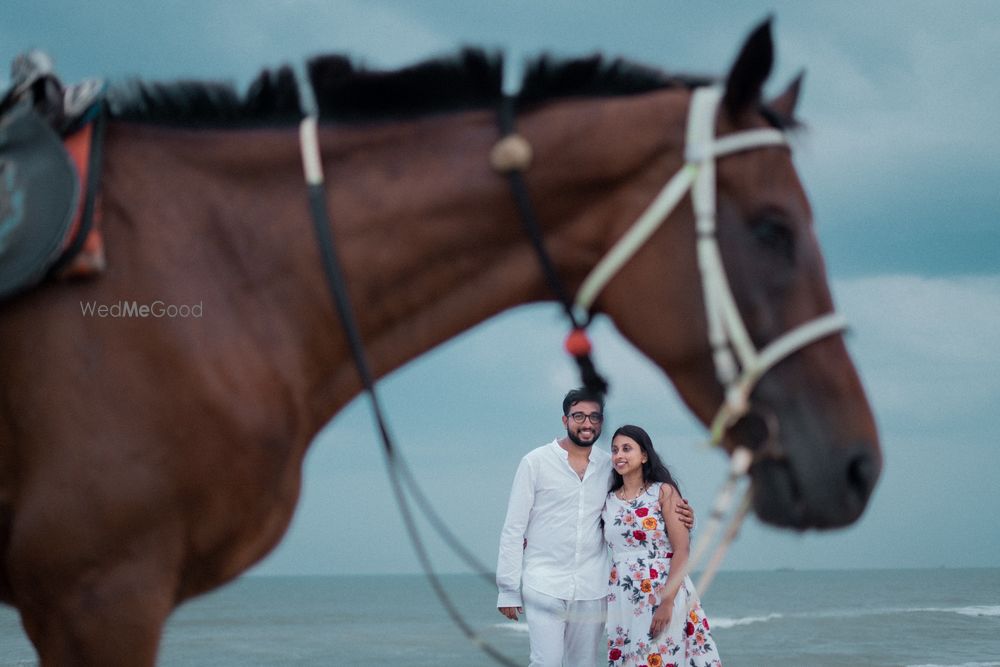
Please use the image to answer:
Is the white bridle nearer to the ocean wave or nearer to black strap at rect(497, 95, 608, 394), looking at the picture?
black strap at rect(497, 95, 608, 394)

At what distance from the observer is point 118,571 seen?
164 centimetres

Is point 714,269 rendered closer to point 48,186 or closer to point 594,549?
point 48,186

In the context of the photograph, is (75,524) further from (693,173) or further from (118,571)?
(693,173)

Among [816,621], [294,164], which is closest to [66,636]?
[294,164]

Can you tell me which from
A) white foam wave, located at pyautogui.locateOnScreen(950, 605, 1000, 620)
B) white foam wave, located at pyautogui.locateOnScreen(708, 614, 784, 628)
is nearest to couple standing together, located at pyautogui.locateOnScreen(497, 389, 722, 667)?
white foam wave, located at pyautogui.locateOnScreen(708, 614, 784, 628)

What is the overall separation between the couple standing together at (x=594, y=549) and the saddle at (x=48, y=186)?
10.6 feet

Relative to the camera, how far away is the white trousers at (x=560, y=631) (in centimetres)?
467

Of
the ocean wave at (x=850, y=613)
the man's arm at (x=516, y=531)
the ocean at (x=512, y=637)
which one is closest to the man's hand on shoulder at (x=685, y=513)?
the man's arm at (x=516, y=531)

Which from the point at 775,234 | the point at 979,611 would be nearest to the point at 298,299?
the point at 775,234

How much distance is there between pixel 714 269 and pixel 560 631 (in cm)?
335

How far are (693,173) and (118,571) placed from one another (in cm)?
130

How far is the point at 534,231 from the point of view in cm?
190

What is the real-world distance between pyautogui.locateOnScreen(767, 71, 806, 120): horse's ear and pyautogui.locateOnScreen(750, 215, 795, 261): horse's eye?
0.30 metres

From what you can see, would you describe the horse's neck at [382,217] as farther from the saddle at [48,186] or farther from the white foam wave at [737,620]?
the white foam wave at [737,620]
